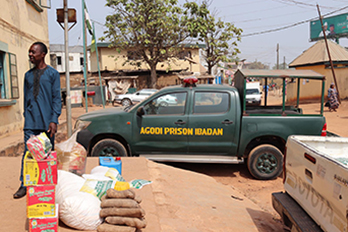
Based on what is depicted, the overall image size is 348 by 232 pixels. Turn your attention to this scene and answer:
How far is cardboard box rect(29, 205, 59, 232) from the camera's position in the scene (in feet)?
8.38

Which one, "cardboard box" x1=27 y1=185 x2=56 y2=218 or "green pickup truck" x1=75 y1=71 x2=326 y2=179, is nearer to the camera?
"cardboard box" x1=27 y1=185 x2=56 y2=218

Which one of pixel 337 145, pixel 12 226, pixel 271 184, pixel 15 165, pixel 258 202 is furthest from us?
pixel 271 184

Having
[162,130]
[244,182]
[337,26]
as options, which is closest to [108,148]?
[162,130]

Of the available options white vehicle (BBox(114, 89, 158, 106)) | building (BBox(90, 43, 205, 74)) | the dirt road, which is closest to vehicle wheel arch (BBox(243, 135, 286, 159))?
the dirt road

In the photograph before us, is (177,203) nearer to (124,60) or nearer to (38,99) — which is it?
(38,99)

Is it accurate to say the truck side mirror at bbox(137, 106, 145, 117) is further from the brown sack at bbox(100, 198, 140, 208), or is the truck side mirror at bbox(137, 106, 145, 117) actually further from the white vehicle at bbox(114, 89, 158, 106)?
the white vehicle at bbox(114, 89, 158, 106)

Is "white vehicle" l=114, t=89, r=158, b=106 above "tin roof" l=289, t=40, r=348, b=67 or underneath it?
underneath

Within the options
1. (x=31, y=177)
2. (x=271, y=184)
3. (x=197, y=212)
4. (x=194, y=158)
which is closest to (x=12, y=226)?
(x=31, y=177)

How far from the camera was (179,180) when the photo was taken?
5.04 m

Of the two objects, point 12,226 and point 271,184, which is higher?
point 12,226

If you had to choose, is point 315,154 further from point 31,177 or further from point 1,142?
point 1,142

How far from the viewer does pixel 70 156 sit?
3514 mm

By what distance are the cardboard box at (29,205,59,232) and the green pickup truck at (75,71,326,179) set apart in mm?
3340

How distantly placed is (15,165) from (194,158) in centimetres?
312
